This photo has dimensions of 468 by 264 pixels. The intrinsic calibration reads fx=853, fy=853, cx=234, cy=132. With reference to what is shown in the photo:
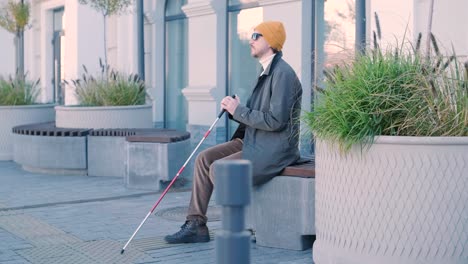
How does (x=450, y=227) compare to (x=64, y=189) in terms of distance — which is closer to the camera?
(x=450, y=227)

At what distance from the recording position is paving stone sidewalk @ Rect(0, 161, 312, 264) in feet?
19.0

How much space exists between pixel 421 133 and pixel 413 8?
14.5 feet

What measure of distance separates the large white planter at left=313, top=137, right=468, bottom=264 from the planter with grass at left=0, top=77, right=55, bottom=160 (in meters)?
8.76

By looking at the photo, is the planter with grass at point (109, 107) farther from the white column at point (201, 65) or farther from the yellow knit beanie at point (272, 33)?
the yellow knit beanie at point (272, 33)

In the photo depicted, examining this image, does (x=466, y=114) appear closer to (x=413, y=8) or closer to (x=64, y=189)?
(x=413, y=8)

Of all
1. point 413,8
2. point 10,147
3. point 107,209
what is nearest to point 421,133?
point 107,209

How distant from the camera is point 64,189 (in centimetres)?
938

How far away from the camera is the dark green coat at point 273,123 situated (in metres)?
5.71

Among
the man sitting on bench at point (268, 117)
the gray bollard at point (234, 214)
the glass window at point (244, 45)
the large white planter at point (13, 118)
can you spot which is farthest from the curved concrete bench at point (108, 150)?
the gray bollard at point (234, 214)

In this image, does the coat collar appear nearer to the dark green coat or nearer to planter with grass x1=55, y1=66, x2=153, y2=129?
the dark green coat

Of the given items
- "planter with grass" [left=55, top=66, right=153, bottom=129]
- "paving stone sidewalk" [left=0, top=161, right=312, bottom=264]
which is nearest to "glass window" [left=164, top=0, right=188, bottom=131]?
"planter with grass" [left=55, top=66, right=153, bottom=129]

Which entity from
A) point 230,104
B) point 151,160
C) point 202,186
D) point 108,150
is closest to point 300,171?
point 230,104

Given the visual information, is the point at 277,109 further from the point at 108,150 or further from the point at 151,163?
the point at 108,150

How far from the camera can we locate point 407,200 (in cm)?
467
